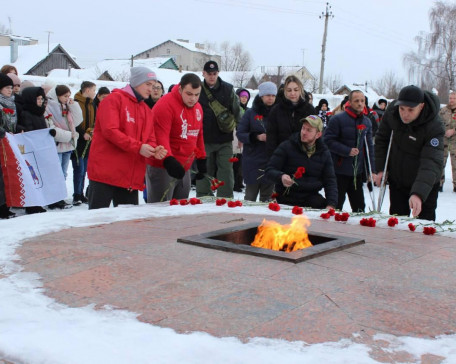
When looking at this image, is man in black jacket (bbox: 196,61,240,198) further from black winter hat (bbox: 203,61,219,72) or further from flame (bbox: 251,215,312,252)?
flame (bbox: 251,215,312,252)

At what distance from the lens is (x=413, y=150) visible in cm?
471

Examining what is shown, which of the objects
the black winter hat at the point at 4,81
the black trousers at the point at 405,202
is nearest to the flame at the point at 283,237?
the black trousers at the point at 405,202

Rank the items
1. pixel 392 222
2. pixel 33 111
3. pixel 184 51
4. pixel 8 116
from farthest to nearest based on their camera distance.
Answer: pixel 184 51 → pixel 33 111 → pixel 8 116 → pixel 392 222

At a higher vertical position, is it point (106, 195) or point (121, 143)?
point (121, 143)

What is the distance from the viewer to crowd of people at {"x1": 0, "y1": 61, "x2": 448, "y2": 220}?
460 cm

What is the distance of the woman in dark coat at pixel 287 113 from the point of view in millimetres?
5824

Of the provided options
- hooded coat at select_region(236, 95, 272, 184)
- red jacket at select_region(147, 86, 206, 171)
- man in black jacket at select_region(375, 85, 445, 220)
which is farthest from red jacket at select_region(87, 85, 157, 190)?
man in black jacket at select_region(375, 85, 445, 220)

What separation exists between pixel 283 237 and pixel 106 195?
1.80 meters

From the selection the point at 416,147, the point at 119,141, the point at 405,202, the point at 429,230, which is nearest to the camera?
the point at 429,230

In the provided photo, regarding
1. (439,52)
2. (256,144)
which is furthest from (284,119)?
(439,52)

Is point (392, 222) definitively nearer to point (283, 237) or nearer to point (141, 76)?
point (283, 237)

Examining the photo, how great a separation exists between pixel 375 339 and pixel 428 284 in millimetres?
868

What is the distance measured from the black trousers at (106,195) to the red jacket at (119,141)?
0.28 feet

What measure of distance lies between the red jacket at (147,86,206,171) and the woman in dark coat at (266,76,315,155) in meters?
0.90
